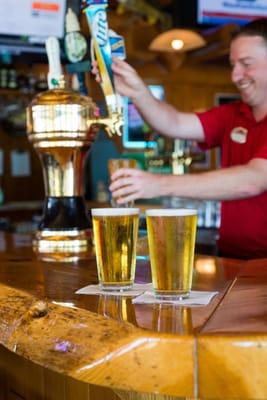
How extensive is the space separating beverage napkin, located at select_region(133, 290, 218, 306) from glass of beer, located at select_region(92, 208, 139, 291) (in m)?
0.06

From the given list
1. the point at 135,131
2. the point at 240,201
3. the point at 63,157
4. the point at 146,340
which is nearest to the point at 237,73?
the point at 240,201

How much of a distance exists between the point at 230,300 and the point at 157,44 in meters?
4.04

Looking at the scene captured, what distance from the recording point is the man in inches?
76.9

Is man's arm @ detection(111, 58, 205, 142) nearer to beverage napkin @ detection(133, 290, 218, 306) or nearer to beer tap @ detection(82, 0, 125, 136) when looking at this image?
beer tap @ detection(82, 0, 125, 136)

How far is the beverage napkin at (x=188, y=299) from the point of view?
3.14 feet

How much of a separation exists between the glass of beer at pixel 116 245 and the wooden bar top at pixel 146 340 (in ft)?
0.19

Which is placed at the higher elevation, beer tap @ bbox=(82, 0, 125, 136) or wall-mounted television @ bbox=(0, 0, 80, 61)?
wall-mounted television @ bbox=(0, 0, 80, 61)

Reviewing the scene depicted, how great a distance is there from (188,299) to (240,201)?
1.35 meters

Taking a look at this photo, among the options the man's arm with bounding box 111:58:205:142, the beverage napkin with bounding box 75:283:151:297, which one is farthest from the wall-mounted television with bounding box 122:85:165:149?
the beverage napkin with bounding box 75:283:151:297

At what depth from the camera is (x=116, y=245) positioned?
1.06m

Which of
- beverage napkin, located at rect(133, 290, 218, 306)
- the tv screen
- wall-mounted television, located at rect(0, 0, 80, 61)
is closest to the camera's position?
beverage napkin, located at rect(133, 290, 218, 306)

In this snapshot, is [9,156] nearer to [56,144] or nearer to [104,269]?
[56,144]

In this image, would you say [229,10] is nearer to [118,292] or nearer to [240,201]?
[240,201]

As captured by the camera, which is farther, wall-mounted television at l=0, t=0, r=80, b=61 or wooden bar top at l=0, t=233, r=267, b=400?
wall-mounted television at l=0, t=0, r=80, b=61
